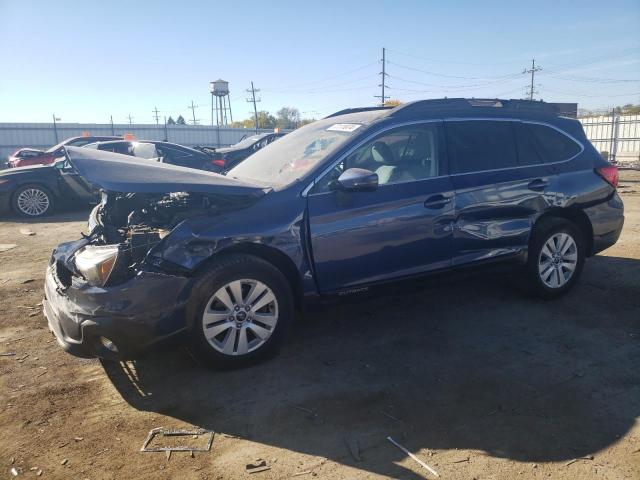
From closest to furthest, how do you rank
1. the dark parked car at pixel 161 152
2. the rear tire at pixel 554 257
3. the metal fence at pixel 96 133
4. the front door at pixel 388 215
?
1. the front door at pixel 388 215
2. the rear tire at pixel 554 257
3. the dark parked car at pixel 161 152
4. the metal fence at pixel 96 133

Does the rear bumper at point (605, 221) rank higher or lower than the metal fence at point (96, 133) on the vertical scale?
lower

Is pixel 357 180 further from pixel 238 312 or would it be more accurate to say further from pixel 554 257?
pixel 554 257

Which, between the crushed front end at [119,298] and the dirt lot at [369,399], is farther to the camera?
the crushed front end at [119,298]

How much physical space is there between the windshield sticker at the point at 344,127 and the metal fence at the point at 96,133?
2963cm

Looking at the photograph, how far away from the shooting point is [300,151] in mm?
4348

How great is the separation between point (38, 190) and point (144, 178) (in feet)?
28.0

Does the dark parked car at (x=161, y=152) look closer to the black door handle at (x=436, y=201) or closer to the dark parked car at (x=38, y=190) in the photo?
the dark parked car at (x=38, y=190)

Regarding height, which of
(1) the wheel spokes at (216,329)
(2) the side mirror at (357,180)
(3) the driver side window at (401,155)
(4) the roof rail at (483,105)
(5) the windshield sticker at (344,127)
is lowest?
(1) the wheel spokes at (216,329)

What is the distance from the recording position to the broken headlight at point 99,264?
10.3 feet

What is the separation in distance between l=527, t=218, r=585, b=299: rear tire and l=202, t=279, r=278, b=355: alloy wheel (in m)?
2.62

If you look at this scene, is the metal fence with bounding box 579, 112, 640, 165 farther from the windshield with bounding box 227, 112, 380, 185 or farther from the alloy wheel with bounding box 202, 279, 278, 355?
the alloy wheel with bounding box 202, 279, 278, 355

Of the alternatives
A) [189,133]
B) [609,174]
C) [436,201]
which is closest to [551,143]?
[609,174]

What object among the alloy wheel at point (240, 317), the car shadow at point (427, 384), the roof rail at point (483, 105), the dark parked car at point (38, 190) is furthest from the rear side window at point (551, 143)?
the dark parked car at point (38, 190)

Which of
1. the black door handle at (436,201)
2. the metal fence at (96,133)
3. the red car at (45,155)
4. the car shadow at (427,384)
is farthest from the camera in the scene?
the metal fence at (96,133)
